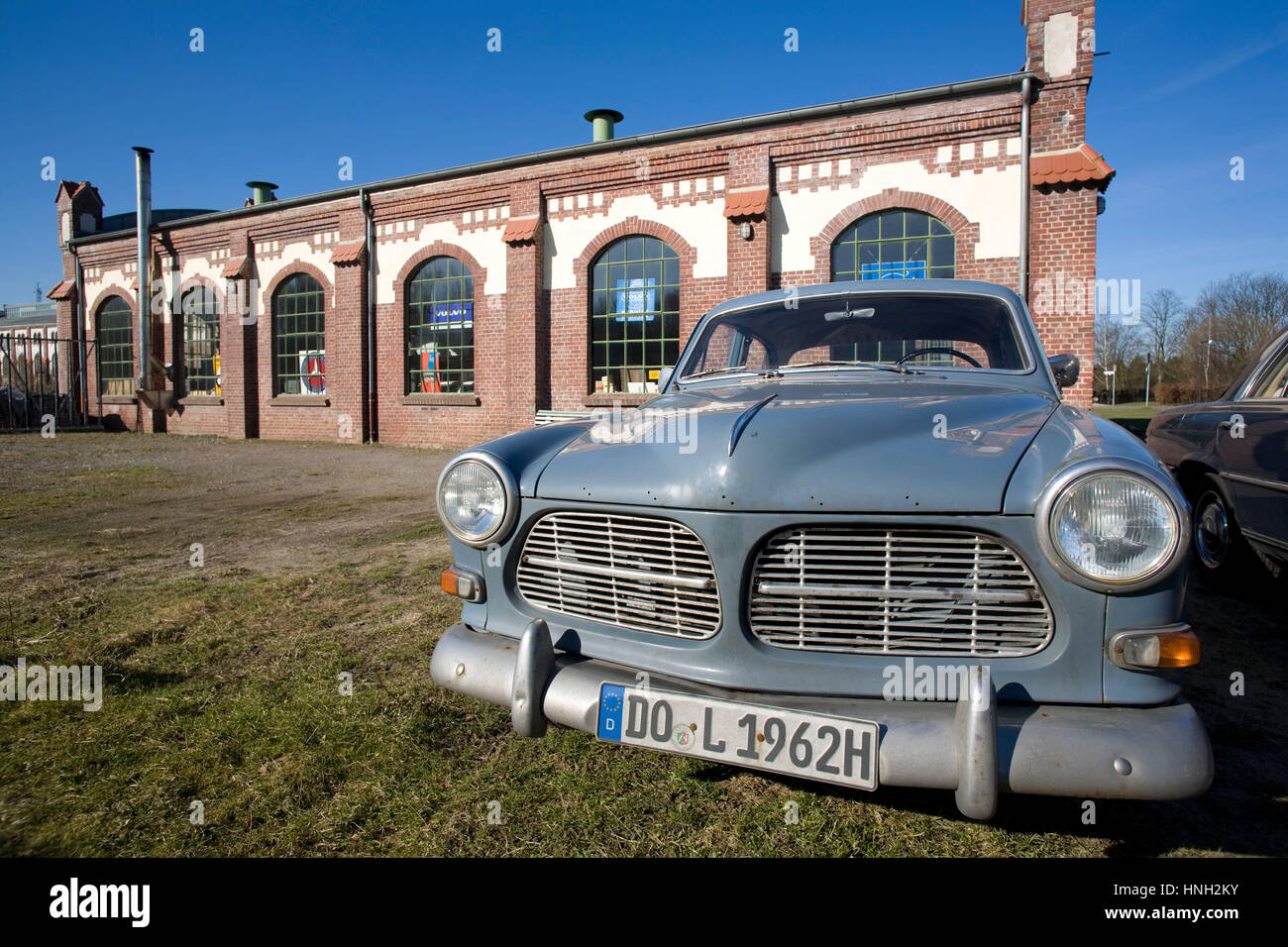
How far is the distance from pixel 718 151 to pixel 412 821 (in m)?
11.5

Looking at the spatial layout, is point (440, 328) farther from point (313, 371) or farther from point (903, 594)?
point (903, 594)

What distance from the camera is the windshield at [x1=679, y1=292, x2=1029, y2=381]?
313cm

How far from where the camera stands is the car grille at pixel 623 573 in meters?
1.96

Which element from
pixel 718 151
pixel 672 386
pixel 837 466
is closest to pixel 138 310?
pixel 718 151

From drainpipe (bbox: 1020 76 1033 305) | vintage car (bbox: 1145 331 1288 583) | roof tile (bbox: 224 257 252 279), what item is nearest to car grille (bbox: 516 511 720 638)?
vintage car (bbox: 1145 331 1288 583)

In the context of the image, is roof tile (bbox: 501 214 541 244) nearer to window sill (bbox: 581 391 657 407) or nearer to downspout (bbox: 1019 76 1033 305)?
window sill (bbox: 581 391 657 407)

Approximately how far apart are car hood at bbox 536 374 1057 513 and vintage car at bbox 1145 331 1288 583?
2037 mm

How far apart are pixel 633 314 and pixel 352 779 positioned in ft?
36.4

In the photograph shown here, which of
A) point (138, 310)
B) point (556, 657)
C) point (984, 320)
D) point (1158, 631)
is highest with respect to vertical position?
point (138, 310)

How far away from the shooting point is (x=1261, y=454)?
145 inches

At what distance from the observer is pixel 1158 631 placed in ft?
5.52

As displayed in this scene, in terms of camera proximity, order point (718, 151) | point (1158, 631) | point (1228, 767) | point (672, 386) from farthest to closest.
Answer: point (718, 151) → point (672, 386) → point (1228, 767) → point (1158, 631)

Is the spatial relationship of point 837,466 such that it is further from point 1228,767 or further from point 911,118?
point 911,118

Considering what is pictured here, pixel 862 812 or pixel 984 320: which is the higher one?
pixel 984 320
